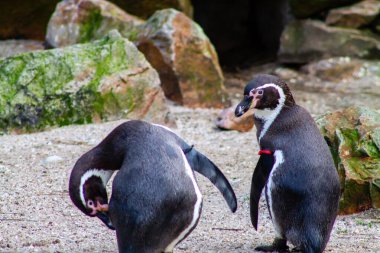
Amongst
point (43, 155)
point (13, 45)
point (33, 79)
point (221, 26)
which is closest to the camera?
point (43, 155)

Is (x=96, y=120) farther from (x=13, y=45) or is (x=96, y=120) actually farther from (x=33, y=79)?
(x=13, y=45)

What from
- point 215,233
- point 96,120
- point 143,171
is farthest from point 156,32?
point 143,171

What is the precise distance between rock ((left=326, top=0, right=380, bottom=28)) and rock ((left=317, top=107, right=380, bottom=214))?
4.74 metres

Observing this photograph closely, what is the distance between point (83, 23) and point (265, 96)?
172 inches

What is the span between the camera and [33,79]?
6812mm

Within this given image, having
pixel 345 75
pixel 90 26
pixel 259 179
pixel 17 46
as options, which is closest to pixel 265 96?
pixel 259 179

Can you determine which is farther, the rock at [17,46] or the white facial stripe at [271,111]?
the rock at [17,46]

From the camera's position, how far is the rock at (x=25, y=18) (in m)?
9.06

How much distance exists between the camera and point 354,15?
9688 millimetres

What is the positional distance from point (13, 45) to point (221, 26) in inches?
171

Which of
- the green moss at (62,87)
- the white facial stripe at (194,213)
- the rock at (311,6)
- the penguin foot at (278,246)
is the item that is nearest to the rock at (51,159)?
the green moss at (62,87)

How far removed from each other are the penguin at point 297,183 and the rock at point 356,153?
724 mm

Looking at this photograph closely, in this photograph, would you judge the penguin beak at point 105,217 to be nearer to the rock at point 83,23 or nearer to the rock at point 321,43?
the rock at point 83,23

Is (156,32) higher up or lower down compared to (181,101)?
higher up
